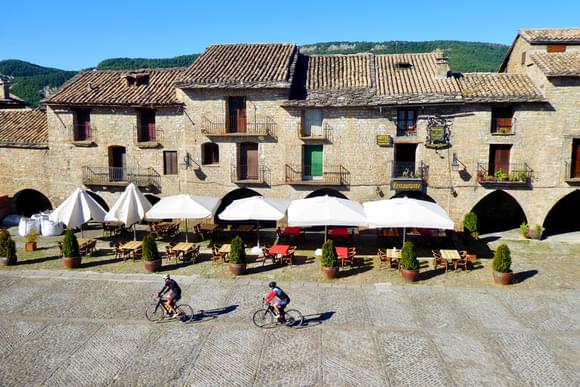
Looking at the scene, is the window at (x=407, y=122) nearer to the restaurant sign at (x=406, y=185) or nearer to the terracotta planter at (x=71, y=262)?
the restaurant sign at (x=406, y=185)

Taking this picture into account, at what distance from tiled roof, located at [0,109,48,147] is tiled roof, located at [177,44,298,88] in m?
10.2

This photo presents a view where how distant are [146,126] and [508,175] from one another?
68.9 ft

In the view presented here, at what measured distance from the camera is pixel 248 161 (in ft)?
88.4

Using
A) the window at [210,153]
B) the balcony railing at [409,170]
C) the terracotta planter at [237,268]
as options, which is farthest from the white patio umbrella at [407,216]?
the window at [210,153]

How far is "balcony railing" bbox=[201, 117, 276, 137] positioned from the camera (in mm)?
26031

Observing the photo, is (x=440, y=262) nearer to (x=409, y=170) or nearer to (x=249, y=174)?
(x=409, y=170)

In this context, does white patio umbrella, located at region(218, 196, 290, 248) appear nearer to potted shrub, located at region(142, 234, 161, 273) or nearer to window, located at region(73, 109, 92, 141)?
potted shrub, located at region(142, 234, 161, 273)

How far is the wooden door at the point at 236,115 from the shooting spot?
26328 millimetres

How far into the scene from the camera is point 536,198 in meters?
25.1

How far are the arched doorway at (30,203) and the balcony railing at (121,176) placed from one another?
5.47 m

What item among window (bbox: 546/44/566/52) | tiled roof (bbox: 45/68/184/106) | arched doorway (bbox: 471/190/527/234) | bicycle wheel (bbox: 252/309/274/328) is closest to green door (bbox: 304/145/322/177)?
tiled roof (bbox: 45/68/184/106)

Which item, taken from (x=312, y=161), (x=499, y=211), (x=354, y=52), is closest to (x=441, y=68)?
(x=312, y=161)

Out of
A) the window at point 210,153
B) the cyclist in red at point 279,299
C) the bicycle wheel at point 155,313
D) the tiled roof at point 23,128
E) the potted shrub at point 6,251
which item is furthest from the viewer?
the tiled roof at point 23,128

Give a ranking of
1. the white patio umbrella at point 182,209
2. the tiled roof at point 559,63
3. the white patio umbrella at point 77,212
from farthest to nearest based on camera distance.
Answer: the tiled roof at point 559,63 < the white patio umbrella at point 77,212 < the white patio umbrella at point 182,209
